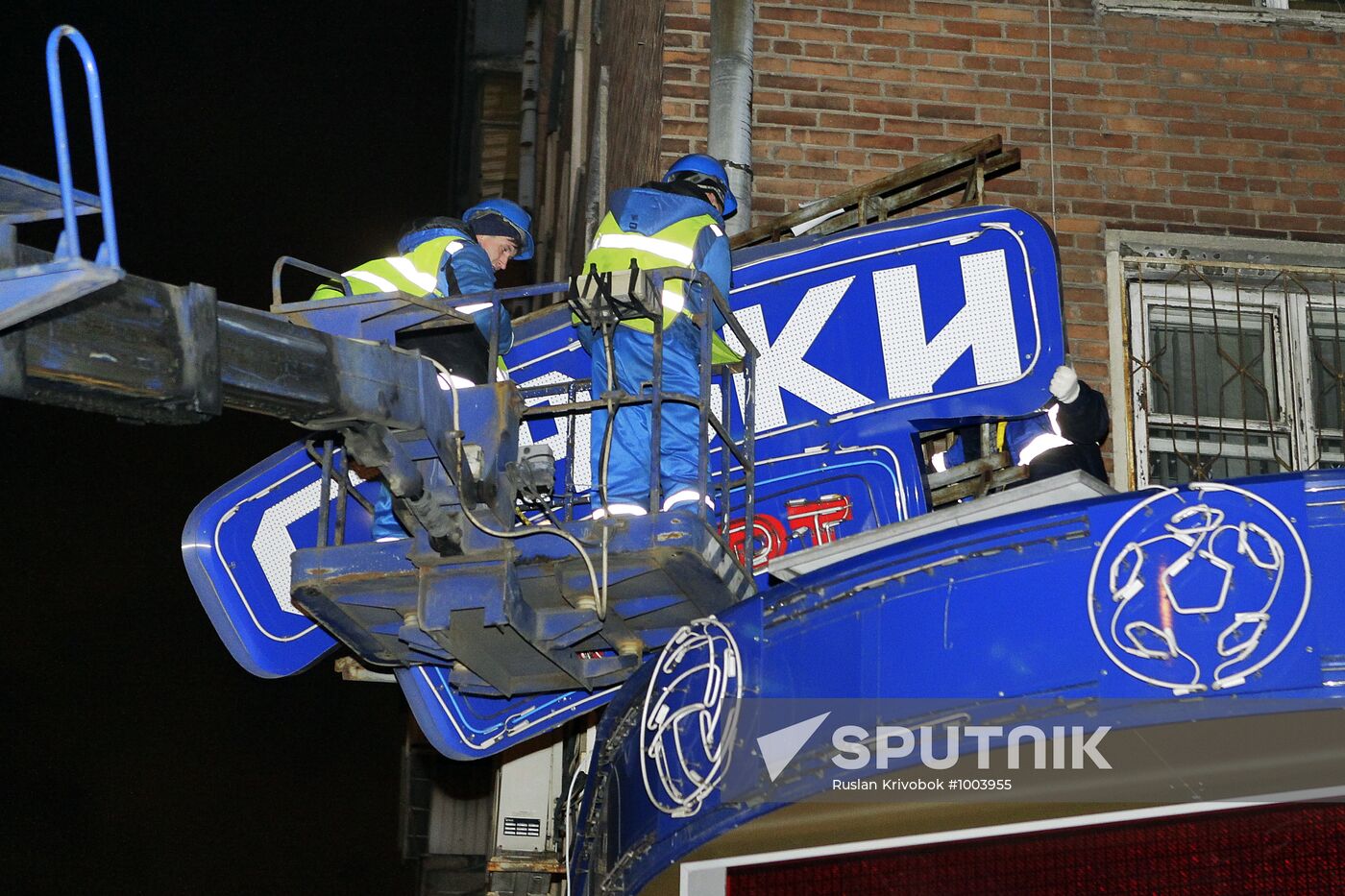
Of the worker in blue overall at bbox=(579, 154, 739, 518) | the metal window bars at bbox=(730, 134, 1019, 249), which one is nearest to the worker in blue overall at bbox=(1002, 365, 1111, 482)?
the metal window bars at bbox=(730, 134, 1019, 249)

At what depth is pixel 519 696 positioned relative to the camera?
890cm

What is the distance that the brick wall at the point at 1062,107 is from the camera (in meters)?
10.4

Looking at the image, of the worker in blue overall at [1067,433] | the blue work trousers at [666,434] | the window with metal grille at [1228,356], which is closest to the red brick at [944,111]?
the window with metal grille at [1228,356]

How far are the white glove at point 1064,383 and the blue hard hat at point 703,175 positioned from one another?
1920 millimetres

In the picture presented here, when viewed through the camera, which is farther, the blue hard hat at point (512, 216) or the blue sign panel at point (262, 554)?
the blue hard hat at point (512, 216)

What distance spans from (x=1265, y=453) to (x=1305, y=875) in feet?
15.7

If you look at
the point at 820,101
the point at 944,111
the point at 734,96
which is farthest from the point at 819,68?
the point at 944,111

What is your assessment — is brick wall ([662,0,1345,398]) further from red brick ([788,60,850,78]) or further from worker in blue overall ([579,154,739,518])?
worker in blue overall ([579,154,739,518])

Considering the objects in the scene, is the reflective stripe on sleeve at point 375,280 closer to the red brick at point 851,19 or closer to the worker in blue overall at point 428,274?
the worker in blue overall at point 428,274

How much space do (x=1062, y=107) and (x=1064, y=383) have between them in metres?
2.85

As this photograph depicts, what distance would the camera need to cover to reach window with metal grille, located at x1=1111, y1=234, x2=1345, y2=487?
32.2 ft

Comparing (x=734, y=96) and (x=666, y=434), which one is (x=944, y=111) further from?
(x=666, y=434)

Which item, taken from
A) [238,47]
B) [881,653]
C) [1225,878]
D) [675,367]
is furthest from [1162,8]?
[238,47]

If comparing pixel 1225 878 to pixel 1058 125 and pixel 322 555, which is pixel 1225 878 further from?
pixel 1058 125
